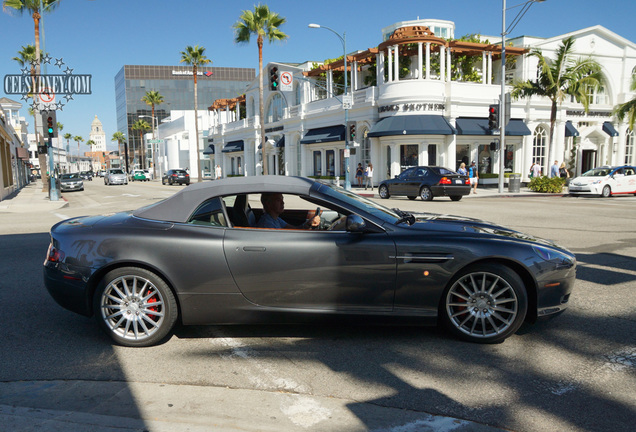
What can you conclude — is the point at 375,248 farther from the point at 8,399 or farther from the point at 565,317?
the point at 8,399

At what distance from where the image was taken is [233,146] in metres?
53.2

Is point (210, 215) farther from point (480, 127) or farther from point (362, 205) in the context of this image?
point (480, 127)

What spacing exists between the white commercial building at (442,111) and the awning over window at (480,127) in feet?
0.29

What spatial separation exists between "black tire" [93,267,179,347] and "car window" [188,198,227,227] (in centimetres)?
60

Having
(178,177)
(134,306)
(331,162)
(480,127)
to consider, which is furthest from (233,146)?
(134,306)

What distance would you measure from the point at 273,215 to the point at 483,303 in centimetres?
215

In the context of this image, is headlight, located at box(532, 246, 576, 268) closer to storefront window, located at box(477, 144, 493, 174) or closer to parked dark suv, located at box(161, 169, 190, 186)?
storefront window, located at box(477, 144, 493, 174)

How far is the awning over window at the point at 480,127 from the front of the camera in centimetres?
2992

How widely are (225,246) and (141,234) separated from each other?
0.76m

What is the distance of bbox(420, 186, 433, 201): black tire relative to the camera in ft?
68.3

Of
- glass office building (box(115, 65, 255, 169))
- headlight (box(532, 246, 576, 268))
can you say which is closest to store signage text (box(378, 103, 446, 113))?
headlight (box(532, 246, 576, 268))

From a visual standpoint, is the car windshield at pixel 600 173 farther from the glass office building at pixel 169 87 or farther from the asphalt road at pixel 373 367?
the glass office building at pixel 169 87

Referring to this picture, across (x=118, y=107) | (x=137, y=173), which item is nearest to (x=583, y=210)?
(x=137, y=173)

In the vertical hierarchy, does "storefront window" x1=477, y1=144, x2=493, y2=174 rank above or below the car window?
above
